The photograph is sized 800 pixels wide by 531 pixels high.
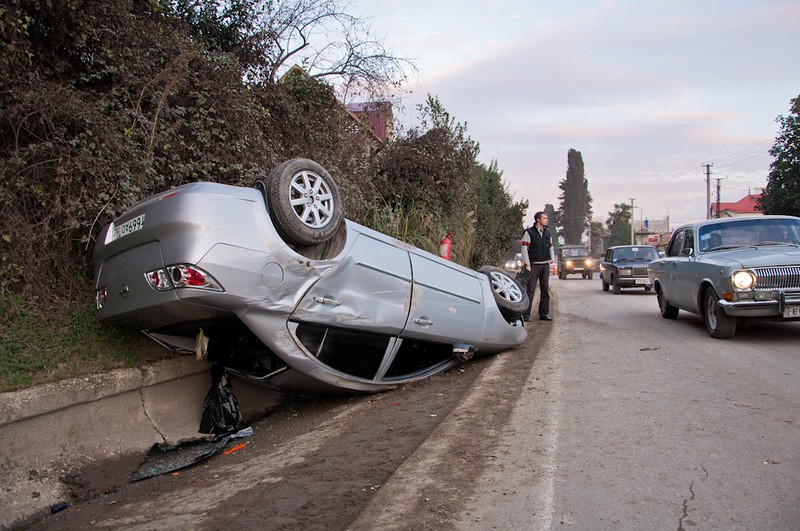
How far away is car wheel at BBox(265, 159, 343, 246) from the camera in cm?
454

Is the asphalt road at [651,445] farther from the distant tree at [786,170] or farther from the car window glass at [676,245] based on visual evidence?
the distant tree at [786,170]

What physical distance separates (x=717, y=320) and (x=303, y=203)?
6.05 m

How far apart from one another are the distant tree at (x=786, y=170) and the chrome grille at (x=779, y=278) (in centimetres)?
2764

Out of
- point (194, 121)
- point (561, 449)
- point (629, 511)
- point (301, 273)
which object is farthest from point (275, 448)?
point (194, 121)

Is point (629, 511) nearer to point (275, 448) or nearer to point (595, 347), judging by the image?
point (275, 448)

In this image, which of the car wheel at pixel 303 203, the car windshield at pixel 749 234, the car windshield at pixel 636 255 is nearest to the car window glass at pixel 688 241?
the car windshield at pixel 749 234

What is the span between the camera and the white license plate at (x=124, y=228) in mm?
4355

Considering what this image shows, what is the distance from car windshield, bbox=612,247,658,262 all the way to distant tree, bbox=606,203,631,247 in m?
97.6

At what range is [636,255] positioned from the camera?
19234 mm

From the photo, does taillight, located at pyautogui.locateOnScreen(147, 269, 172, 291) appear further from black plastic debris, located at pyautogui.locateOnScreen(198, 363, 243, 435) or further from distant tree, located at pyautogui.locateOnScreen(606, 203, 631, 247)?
distant tree, located at pyautogui.locateOnScreen(606, 203, 631, 247)

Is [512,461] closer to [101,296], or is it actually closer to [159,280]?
[159,280]

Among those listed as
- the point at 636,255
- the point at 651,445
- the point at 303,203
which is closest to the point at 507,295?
the point at 303,203

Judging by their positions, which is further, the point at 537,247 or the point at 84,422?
the point at 537,247

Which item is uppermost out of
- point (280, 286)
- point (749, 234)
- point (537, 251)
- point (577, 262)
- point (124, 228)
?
point (577, 262)
